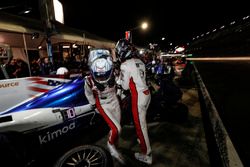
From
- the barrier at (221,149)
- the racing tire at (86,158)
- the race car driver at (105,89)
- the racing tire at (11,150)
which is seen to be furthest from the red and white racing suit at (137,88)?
the racing tire at (11,150)

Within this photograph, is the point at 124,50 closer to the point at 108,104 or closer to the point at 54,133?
the point at 108,104

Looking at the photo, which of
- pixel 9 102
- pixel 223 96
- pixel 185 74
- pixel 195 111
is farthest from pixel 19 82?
pixel 185 74

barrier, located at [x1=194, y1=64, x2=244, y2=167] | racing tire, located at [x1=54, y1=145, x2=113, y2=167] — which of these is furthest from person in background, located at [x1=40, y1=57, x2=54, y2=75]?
barrier, located at [x1=194, y1=64, x2=244, y2=167]

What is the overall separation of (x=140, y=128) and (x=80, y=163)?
106 cm

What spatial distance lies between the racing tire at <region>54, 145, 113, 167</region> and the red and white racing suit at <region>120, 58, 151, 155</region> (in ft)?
2.43

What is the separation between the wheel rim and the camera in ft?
8.51

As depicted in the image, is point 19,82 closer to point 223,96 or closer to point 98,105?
point 98,105

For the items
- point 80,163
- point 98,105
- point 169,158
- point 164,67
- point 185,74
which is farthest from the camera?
point 185,74

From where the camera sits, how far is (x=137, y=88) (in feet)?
10.1

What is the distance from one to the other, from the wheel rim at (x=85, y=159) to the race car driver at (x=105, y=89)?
329mm

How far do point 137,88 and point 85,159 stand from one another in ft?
4.28

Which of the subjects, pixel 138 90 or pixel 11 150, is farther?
pixel 138 90

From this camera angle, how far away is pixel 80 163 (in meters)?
2.65

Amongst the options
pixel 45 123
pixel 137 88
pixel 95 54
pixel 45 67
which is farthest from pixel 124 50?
pixel 45 67
